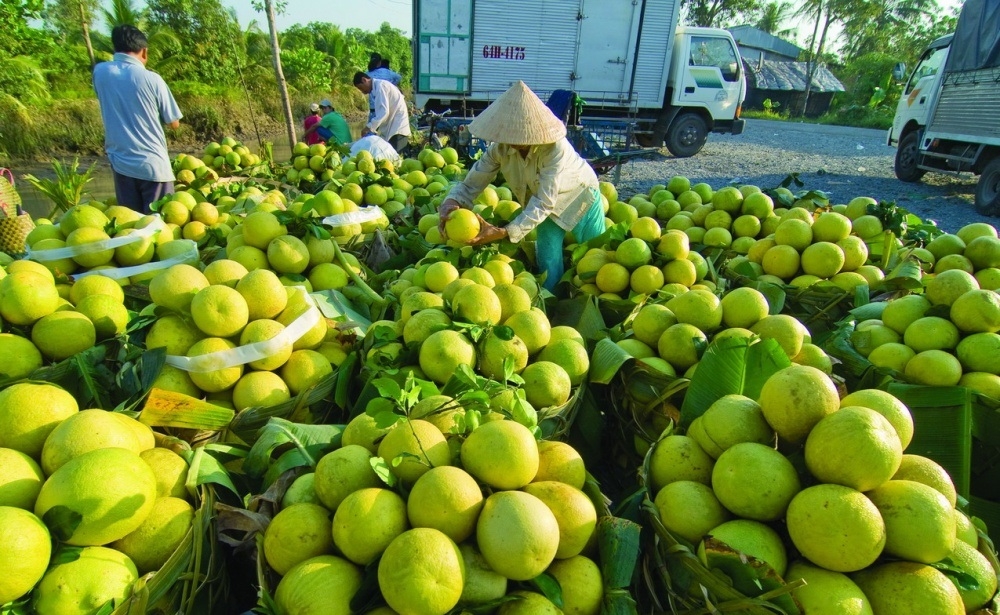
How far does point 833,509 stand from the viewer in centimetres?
121

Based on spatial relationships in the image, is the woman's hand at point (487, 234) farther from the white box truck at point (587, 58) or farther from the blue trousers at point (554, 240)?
the white box truck at point (587, 58)

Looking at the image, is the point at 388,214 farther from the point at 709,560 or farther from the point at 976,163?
the point at 976,163

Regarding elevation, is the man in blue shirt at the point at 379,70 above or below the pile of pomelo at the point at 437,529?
above

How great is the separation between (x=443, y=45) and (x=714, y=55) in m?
7.07

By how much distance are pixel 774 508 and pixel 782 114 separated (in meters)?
41.6

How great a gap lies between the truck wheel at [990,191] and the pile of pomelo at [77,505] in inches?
456

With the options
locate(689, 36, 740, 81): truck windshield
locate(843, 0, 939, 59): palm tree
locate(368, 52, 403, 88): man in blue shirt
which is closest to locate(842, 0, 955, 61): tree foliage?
locate(843, 0, 939, 59): palm tree

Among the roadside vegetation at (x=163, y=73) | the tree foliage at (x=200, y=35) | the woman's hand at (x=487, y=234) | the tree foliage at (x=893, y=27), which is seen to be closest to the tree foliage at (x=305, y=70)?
the roadside vegetation at (x=163, y=73)

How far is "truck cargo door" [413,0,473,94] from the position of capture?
12.9m

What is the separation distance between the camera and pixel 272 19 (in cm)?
998

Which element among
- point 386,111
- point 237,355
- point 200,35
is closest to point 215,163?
point 386,111

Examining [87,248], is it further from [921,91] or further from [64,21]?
[64,21]

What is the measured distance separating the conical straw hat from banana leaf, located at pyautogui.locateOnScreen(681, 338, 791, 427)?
1.91 meters

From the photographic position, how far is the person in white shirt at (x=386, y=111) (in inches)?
291
